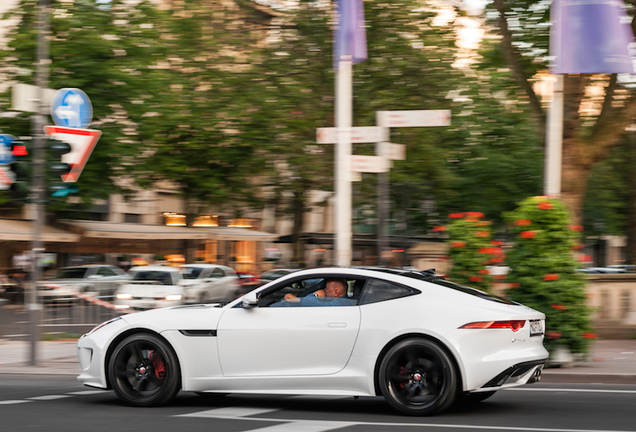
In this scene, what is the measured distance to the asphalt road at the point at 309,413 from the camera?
734 cm

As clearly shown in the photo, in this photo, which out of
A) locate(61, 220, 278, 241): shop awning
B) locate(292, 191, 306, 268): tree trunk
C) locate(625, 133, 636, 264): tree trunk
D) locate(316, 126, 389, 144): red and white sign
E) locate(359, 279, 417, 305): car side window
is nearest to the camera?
locate(359, 279, 417, 305): car side window

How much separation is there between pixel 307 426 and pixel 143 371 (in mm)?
2025

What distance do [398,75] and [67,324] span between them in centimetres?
1396

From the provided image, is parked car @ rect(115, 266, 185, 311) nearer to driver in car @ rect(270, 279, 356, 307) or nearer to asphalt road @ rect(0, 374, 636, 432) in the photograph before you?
asphalt road @ rect(0, 374, 636, 432)

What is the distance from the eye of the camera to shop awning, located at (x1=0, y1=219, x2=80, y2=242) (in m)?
34.1

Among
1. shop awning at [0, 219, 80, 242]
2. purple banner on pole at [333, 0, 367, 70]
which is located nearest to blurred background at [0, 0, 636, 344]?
shop awning at [0, 219, 80, 242]

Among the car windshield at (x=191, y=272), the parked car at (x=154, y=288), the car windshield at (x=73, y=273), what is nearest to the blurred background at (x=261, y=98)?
the car windshield at (x=73, y=273)

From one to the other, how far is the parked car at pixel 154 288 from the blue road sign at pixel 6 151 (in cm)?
968

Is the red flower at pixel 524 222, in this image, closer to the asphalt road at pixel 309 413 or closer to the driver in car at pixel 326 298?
the asphalt road at pixel 309 413

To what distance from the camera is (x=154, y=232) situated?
4394 cm

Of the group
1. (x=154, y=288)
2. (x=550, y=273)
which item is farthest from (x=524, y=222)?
(x=154, y=288)

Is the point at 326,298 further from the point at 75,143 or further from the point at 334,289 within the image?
the point at 75,143

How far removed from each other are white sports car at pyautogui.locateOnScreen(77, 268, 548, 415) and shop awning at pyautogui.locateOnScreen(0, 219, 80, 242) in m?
26.1

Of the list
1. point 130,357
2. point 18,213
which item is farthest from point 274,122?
point 130,357
